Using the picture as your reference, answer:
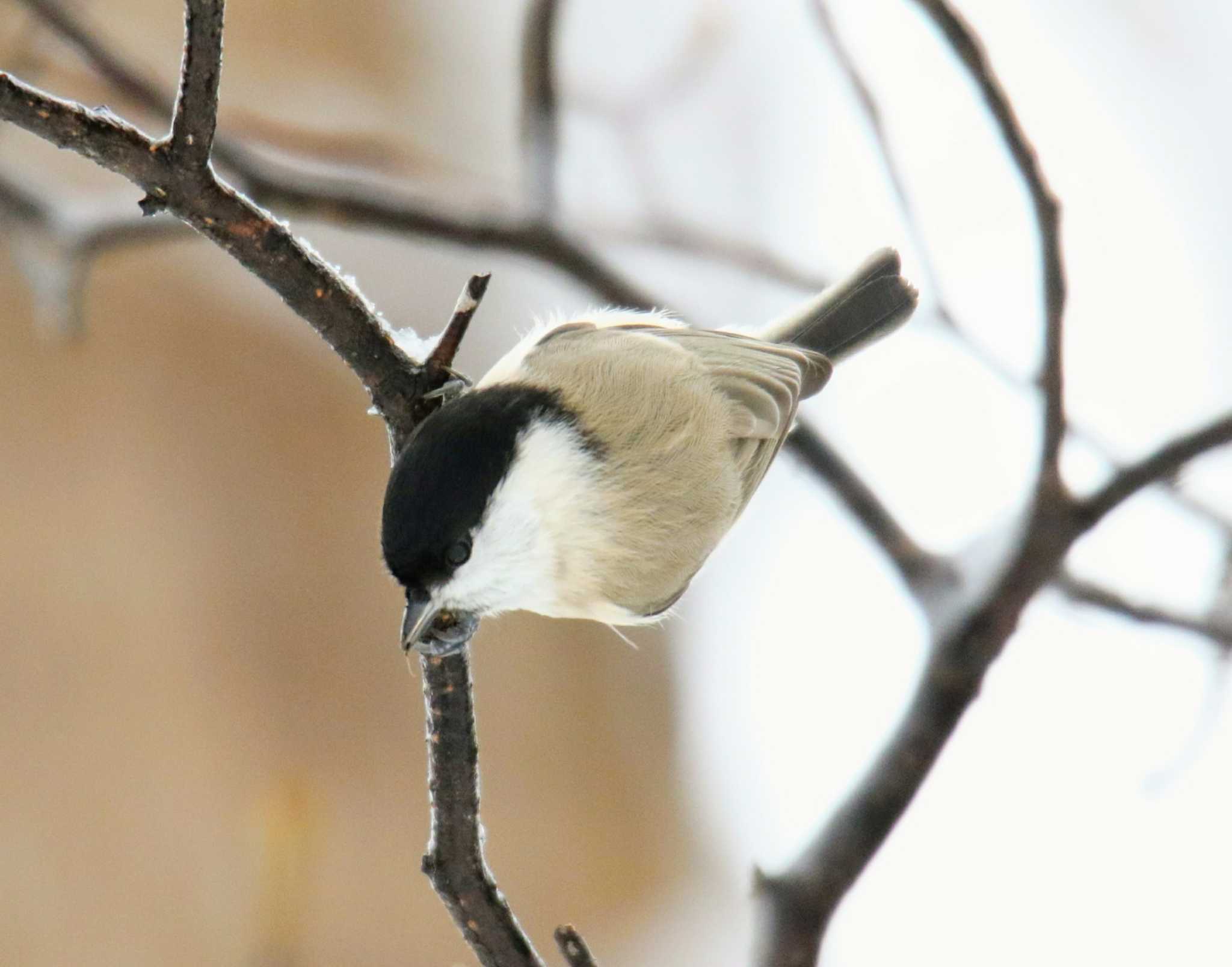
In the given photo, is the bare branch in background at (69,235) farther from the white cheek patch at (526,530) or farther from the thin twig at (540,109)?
the white cheek patch at (526,530)

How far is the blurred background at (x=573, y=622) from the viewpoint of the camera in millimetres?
1818

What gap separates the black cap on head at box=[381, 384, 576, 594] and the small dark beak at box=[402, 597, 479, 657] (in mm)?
20

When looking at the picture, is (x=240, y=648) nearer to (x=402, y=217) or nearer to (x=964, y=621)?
(x=402, y=217)

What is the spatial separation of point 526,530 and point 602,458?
118 millimetres

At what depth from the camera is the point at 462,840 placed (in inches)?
28.9

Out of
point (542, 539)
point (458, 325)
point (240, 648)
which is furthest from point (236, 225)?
point (240, 648)

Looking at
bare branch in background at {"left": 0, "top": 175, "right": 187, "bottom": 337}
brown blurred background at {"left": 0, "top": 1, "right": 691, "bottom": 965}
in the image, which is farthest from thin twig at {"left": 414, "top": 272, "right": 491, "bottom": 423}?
brown blurred background at {"left": 0, "top": 1, "right": 691, "bottom": 965}

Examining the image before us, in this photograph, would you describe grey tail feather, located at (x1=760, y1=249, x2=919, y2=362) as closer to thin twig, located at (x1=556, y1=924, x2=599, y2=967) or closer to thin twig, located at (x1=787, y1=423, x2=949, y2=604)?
thin twig, located at (x1=787, y1=423, x2=949, y2=604)

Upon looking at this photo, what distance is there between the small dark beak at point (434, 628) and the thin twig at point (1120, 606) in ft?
1.75

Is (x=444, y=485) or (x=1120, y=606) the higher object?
(x=444, y=485)

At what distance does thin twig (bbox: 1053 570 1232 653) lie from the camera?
3.58ft

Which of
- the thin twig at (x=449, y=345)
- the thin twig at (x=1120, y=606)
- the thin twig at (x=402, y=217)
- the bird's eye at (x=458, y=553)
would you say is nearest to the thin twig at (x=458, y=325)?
the thin twig at (x=449, y=345)

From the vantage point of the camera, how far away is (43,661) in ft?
7.79

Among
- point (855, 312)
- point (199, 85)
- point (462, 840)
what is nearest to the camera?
point (199, 85)
